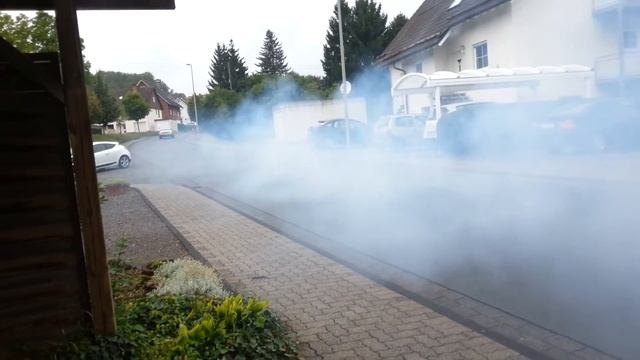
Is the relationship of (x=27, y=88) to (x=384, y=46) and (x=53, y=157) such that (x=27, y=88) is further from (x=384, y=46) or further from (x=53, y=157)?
(x=384, y=46)

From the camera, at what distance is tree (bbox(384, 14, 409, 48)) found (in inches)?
1176

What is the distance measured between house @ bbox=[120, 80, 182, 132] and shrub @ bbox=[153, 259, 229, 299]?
217 feet

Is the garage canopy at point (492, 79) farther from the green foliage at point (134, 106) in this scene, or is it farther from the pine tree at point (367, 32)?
the green foliage at point (134, 106)

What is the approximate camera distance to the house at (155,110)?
236ft

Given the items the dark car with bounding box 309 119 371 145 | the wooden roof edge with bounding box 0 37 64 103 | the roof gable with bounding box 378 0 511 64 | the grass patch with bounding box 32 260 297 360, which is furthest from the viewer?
the dark car with bounding box 309 119 371 145

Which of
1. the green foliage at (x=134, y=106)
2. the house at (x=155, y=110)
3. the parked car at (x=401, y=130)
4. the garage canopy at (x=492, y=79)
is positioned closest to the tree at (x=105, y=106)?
the green foliage at (x=134, y=106)

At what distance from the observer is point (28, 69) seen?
2.71m

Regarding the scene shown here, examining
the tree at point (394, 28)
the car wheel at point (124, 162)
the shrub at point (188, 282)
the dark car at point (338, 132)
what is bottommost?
the shrub at point (188, 282)

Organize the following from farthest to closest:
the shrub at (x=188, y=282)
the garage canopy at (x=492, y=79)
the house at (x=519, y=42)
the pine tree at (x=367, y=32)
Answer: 1. the pine tree at (x=367, y=32)
2. the garage canopy at (x=492, y=79)
3. the house at (x=519, y=42)
4. the shrub at (x=188, y=282)

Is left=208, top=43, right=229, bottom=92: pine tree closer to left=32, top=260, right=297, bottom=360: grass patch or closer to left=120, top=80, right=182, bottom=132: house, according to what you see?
left=32, top=260, right=297, bottom=360: grass patch

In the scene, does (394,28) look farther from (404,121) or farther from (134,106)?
(134,106)

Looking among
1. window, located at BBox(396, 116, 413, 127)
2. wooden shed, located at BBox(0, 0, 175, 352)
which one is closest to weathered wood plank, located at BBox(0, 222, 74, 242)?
wooden shed, located at BBox(0, 0, 175, 352)

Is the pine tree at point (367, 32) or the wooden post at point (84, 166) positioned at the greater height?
the pine tree at point (367, 32)

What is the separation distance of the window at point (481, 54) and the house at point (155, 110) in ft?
176
